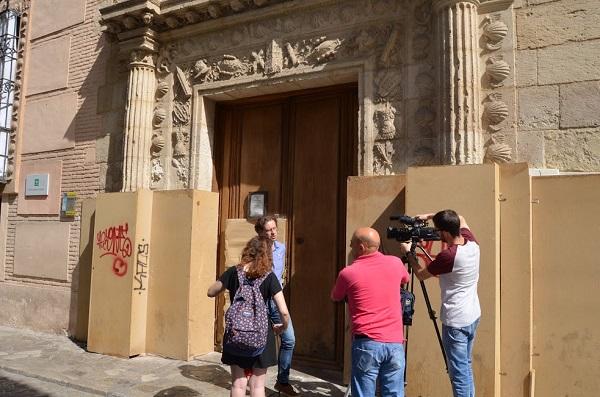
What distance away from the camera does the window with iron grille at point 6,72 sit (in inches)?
328

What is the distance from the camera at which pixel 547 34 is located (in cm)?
464

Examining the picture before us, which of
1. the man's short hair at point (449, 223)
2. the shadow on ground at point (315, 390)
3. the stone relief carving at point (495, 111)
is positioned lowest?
the shadow on ground at point (315, 390)

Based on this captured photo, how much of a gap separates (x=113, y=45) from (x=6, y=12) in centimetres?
281

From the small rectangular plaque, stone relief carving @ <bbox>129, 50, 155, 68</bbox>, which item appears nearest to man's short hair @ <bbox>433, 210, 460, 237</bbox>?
stone relief carving @ <bbox>129, 50, 155, 68</bbox>

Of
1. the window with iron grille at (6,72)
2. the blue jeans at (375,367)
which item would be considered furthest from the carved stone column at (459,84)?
the window with iron grille at (6,72)

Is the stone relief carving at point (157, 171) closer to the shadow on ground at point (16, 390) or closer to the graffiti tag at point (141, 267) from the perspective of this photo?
the graffiti tag at point (141, 267)

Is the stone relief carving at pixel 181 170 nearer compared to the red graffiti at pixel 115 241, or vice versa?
the red graffiti at pixel 115 241

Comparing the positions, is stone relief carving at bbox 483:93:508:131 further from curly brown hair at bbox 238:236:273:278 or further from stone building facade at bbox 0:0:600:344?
curly brown hair at bbox 238:236:273:278

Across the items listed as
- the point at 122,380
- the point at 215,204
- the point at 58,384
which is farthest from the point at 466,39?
the point at 58,384

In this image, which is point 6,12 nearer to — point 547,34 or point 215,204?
point 215,204

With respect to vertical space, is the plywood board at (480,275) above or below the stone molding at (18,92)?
below

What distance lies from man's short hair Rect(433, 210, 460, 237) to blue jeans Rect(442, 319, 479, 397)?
0.66 meters

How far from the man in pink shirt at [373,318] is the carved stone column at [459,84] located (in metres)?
1.98

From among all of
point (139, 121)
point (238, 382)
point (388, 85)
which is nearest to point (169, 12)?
point (139, 121)
